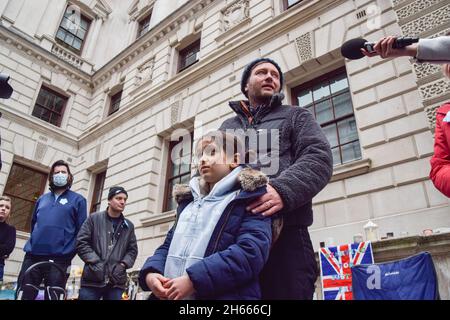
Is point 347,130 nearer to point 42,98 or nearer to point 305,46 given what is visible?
point 305,46

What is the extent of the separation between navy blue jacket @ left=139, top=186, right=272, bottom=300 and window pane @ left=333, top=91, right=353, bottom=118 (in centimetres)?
533

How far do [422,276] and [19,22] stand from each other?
1733 centimetres

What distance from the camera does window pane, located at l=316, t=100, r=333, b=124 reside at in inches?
255

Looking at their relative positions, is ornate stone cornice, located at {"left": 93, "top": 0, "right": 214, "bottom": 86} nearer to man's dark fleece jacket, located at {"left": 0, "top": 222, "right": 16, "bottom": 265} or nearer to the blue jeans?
man's dark fleece jacket, located at {"left": 0, "top": 222, "right": 16, "bottom": 265}

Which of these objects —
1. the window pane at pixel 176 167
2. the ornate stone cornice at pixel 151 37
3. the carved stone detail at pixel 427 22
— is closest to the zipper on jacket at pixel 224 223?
the carved stone detail at pixel 427 22

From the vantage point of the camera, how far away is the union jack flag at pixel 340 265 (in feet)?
13.5

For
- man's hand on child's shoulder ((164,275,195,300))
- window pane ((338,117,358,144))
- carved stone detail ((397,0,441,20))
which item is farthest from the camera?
window pane ((338,117,358,144))

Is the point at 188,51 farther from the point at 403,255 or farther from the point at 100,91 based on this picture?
the point at 403,255

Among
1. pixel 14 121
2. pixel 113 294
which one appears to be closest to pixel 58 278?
pixel 113 294

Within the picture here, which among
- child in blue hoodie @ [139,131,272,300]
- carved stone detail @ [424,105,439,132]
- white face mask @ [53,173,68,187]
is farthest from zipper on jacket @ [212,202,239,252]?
carved stone detail @ [424,105,439,132]

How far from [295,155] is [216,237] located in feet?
2.46

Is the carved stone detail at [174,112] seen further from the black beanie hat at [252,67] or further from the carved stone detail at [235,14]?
the black beanie hat at [252,67]

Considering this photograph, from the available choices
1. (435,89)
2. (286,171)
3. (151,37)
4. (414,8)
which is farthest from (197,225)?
(151,37)

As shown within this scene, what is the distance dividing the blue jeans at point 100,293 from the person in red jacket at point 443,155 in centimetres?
359
